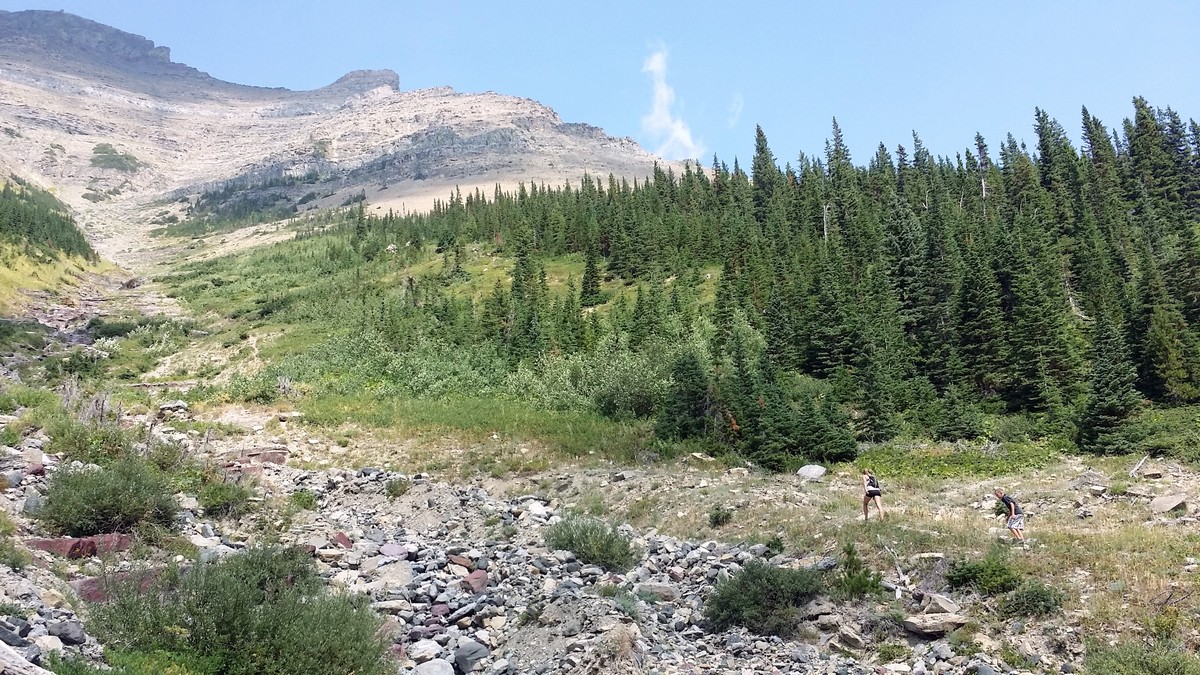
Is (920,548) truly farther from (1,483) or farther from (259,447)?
(259,447)

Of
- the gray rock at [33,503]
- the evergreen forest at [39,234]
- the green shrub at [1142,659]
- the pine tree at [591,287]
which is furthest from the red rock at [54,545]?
the evergreen forest at [39,234]

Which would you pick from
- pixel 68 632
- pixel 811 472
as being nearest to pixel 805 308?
pixel 811 472

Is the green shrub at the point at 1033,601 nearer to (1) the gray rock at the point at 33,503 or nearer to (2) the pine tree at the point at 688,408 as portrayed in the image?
(2) the pine tree at the point at 688,408

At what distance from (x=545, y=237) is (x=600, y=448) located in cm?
6336

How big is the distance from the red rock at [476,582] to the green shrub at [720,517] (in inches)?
274

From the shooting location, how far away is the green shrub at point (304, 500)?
22.3 meters

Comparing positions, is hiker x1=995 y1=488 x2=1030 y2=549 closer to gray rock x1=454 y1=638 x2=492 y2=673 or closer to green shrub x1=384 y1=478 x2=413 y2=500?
gray rock x1=454 y1=638 x2=492 y2=673

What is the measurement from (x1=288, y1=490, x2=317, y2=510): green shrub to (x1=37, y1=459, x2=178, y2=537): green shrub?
5.55 m

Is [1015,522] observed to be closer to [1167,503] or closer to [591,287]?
[1167,503]

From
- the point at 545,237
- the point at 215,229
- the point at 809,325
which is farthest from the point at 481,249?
the point at 215,229

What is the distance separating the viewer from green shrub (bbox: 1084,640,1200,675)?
10219 millimetres

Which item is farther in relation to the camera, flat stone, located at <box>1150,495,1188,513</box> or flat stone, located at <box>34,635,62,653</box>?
flat stone, located at <box>1150,495,1188,513</box>

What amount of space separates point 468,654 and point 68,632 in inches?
241

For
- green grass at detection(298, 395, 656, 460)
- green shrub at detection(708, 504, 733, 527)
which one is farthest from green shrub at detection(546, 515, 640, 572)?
green grass at detection(298, 395, 656, 460)
